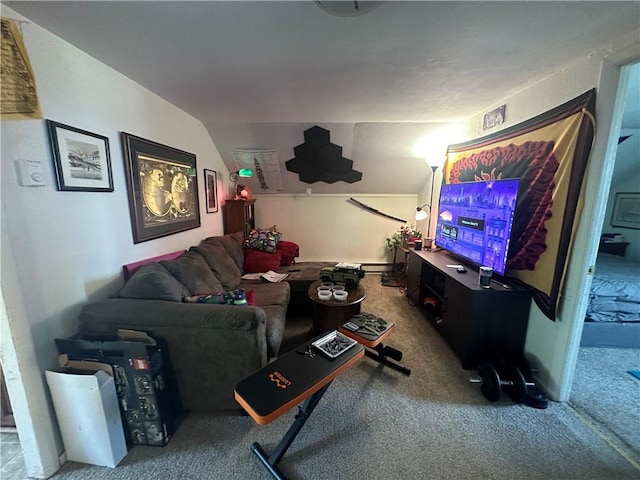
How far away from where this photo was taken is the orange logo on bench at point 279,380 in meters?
1.12

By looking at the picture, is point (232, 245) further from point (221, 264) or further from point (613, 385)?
point (613, 385)

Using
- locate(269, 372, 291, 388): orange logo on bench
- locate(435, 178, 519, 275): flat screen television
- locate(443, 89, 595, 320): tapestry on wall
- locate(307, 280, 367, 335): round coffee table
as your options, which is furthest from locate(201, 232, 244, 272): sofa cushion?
locate(443, 89, 595, 320): tapestry on wall

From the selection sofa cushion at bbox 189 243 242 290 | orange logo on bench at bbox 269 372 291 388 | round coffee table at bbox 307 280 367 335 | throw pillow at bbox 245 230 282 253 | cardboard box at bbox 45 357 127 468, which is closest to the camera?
orange logo on bench at bbox 269 372 291 388

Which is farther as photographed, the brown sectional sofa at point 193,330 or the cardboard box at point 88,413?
the brown sectional sofa at point 193,330

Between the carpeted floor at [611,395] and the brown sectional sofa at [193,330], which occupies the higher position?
the brown sectional sofa at [193,330]

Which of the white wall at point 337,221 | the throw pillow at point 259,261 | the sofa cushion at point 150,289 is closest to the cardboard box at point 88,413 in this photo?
the sofa cushion at point 150,289

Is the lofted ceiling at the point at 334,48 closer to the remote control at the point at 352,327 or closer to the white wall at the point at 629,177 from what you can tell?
the remote control at the point at 352,327

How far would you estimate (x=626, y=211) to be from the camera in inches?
140

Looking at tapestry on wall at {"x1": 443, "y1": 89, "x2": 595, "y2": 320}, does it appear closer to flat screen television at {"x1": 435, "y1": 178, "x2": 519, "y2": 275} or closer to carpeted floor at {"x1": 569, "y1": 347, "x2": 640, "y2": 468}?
flat screen television at {"x1": 435, "y1": 178, "x2": 519, "y2": 275}

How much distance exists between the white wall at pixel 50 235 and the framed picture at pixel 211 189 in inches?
48.1

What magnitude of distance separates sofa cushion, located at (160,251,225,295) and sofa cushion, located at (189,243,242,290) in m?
0.14

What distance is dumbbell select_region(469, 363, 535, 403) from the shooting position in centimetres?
167

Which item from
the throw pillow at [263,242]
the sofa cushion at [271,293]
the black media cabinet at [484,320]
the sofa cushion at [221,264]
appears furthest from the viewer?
the throw pillow at [263,242]

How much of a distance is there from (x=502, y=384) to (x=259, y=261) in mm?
2582
